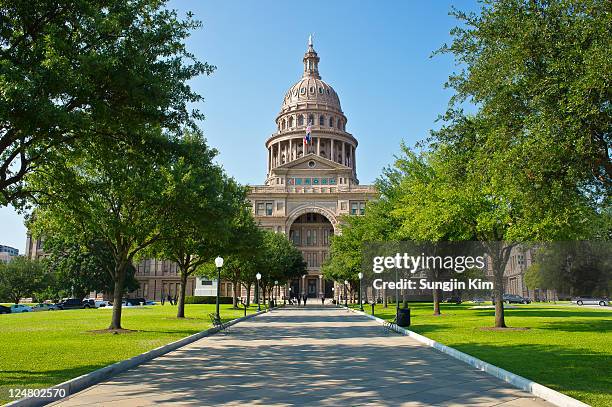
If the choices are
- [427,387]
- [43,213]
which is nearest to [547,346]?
[427,387]

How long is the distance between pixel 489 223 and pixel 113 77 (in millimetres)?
17860

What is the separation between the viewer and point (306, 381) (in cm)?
1106

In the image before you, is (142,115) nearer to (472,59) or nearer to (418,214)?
(472,59)

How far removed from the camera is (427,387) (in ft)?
34.1

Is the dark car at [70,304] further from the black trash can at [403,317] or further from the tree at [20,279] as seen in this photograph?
the black trash can at [403,317]

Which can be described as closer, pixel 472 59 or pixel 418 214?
pixel 472 59

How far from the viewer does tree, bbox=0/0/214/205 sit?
424 inches

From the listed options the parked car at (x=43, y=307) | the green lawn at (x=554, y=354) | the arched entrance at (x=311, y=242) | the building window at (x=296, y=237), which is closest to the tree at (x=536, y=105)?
the green lawn at (x=554, y=354)

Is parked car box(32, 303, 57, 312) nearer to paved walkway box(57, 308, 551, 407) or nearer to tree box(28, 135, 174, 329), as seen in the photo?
tree box(28, 135, 174, 329)

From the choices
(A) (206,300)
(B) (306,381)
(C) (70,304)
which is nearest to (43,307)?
(C) (70,304)

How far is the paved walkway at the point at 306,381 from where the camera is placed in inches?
362

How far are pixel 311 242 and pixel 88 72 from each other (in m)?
106

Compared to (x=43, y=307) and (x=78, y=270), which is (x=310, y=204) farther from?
(x=43, y=307)

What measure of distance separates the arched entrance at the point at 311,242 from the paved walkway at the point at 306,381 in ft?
317
